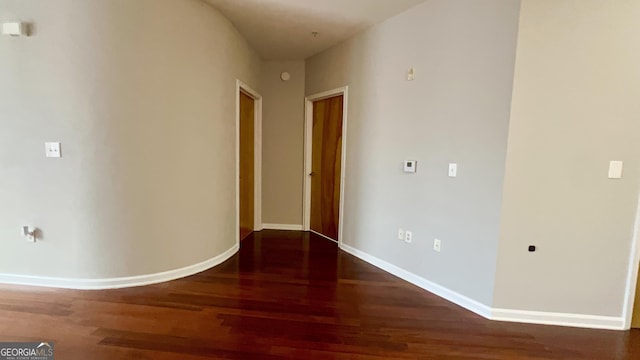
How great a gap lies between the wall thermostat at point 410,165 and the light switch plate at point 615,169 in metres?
1.35

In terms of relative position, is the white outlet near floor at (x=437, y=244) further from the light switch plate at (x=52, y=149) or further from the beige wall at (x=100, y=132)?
the light switch plate at (x=52, y=149)

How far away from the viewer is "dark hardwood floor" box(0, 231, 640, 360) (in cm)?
195

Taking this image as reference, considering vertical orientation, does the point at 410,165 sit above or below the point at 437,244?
above

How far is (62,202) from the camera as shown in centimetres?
264

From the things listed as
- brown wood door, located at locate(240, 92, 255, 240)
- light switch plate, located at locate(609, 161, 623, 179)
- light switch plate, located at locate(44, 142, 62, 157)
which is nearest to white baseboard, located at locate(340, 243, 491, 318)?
light switch plate, located at locate(609, 161, 623, 179)

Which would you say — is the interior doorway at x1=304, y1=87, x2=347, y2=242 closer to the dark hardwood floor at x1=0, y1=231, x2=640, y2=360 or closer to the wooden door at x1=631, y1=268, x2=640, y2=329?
the dark hardwood floor at x1=0, y1=231, x2=640, y2=360

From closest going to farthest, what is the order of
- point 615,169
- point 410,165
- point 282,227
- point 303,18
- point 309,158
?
point 615,169, point 410,165, point 303,18, point 309,158, point 282,227

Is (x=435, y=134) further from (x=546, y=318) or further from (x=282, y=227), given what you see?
(x=282, y=227)

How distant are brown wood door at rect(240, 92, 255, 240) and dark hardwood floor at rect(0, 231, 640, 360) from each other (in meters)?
1.47

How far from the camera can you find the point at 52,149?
259cm

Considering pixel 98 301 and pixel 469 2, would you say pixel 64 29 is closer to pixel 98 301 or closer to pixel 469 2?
pixel 98 301

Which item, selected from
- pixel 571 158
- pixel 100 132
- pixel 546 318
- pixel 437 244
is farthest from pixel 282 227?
pixel 571 158

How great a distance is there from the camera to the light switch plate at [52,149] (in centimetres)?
259

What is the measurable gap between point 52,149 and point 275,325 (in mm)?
2268
